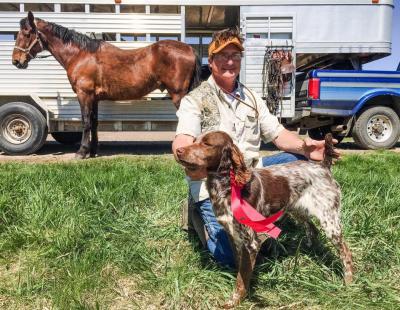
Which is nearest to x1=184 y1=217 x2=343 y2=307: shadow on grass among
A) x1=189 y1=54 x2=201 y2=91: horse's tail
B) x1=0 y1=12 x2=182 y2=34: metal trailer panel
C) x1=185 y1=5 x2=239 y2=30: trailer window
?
x1=189 y1=54 x2=201 y2=91: horse's tail

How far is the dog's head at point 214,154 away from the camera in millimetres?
2543

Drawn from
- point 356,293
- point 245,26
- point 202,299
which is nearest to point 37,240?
point 202,299

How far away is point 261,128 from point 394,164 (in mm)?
4410

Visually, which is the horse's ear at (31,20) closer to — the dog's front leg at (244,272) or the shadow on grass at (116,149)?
the shadow on grass at (116,149)

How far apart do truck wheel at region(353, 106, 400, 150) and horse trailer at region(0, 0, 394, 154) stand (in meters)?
1.38

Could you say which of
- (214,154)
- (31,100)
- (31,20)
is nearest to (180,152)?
(214,154)

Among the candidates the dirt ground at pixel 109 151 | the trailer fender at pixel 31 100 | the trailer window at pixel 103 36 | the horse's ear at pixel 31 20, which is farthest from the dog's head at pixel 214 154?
the trailer window at pixel 103 36

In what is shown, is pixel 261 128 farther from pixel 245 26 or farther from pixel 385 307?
pixel 245 26

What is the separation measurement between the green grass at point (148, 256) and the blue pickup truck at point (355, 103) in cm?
436

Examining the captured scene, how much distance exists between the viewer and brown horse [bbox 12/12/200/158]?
26.6 feet

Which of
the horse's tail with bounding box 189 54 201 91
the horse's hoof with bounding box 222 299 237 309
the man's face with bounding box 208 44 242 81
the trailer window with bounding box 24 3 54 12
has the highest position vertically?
the trailer window with bounding box 24 3 54 12

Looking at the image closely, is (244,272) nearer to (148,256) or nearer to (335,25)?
(148,256)

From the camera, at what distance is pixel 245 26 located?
884 cm

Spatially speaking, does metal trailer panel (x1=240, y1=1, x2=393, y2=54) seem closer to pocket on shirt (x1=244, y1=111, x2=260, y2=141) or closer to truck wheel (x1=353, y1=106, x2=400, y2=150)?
truck wheel (x1=353, y1=106, x2=400, y2=150)
